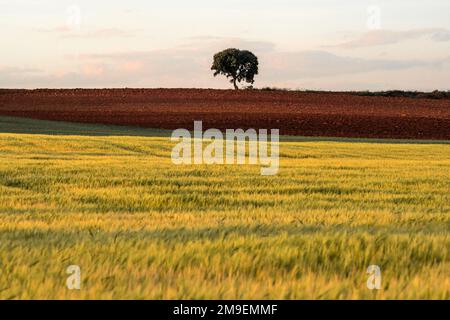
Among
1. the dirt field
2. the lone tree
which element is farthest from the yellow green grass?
the lone tree

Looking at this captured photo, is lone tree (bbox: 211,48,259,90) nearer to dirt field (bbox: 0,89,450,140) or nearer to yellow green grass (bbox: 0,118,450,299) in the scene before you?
dirt field (bbox: 0,89,450,140)

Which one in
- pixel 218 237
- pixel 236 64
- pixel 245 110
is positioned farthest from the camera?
pixel 236 64

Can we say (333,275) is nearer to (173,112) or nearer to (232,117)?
(232,117)

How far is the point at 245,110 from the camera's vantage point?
76.0m

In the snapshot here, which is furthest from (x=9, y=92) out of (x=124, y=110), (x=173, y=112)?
(x=173, y=112)

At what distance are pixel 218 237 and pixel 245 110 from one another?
2704 inches

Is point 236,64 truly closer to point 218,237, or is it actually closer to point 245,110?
point 245,110

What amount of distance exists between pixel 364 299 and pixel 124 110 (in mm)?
72631

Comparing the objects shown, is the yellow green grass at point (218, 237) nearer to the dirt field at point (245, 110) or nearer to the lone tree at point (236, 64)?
the dirt field at point (245, 110)

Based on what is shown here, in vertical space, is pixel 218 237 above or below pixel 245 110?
above

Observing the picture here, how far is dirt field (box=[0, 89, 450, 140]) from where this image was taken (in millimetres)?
65125

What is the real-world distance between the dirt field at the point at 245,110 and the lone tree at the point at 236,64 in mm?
19373

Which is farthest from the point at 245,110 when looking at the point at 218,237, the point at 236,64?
the point at 218,237

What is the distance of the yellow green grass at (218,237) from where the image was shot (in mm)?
5457
